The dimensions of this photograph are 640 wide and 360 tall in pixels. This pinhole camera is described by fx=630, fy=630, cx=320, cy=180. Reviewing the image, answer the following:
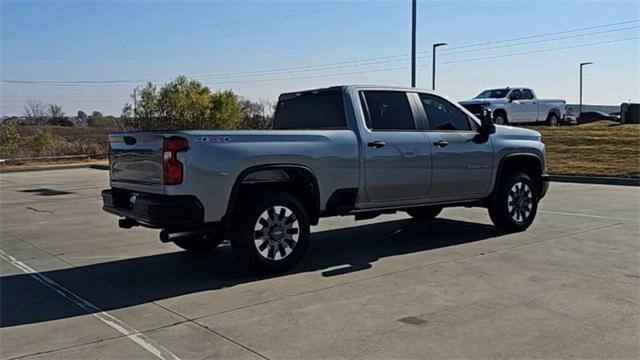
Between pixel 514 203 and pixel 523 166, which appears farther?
pixel 523 166

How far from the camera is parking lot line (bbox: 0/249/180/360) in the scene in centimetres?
438

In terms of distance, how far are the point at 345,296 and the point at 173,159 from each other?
2.05m

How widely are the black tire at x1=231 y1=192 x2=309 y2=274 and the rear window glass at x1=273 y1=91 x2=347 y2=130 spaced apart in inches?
51.0

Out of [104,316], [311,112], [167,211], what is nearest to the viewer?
[104,316]

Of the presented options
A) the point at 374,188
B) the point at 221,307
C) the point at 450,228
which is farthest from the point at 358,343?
the point at 450,228

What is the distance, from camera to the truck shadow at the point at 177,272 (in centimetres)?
562

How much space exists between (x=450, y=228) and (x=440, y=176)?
1648mm

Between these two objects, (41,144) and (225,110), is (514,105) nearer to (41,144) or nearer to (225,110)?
(225,110)

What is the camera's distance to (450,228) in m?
9.38

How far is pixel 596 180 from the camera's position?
17031 millimetres

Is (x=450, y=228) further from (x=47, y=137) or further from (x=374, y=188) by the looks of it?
(x=47, y=137)

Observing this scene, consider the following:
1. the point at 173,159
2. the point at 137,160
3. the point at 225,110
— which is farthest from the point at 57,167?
the point at 173,159

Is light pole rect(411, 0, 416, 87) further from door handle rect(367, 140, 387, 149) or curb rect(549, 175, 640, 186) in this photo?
door handle rect(367, 140, 387, 149)

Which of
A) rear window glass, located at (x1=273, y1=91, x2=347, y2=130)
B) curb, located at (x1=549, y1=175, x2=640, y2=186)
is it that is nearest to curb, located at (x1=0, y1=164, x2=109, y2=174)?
curb, located at (x1=549, y1=175, x2=640, y2=186)
